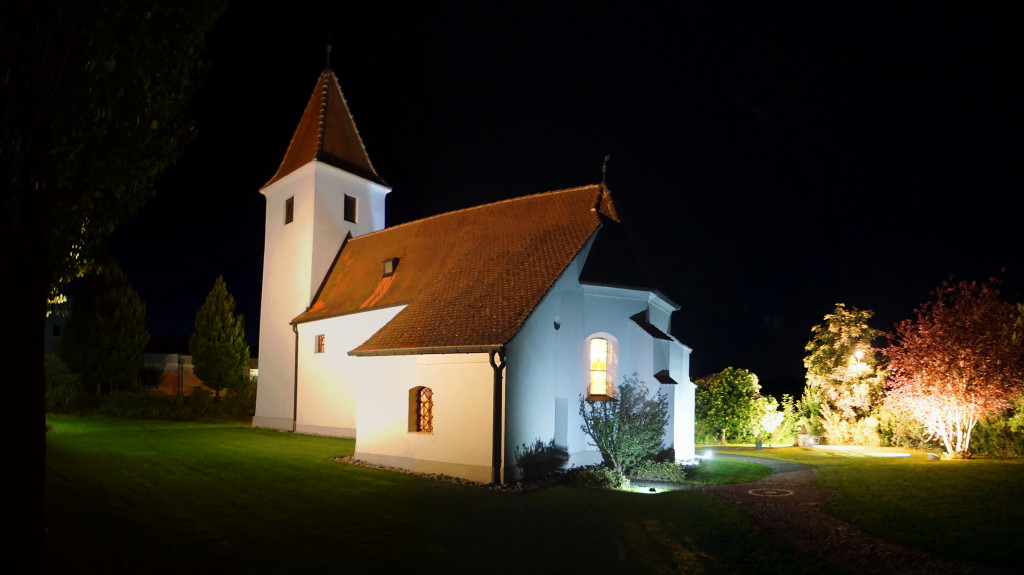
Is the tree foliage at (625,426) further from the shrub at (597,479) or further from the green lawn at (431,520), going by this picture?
the green lawn at (431,520)

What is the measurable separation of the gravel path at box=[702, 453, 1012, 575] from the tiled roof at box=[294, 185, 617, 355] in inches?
236

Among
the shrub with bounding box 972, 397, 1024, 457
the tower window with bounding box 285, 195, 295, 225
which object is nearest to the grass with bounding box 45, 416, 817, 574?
the shrub with bounding box 972, 397, 1024, 457

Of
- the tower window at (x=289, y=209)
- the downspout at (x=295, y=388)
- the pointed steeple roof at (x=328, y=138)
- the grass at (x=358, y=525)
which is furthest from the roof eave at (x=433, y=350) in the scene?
the tower window at (x=289, y=209)

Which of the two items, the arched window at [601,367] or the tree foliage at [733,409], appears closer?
the arched window at [601,367]

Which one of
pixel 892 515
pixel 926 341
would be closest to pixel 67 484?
pixel 892 515

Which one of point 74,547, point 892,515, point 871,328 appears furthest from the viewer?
point 871,328

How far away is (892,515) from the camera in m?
11.1

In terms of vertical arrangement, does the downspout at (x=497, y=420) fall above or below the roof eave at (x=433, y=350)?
below

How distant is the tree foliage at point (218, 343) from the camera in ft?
→ 119

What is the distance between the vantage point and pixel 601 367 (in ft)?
58.7

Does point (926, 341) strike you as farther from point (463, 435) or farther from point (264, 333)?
point (264, 333)

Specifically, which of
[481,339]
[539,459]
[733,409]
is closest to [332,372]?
[481,339]

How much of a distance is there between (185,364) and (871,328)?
43.3m

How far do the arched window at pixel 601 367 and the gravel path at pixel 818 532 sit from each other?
3.91 metres
